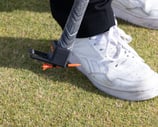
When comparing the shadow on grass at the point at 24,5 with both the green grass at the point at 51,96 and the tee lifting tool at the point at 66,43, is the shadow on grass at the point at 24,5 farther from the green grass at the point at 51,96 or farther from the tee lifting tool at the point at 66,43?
the tee lifting tool at the point at 66,43

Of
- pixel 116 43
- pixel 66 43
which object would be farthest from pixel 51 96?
pixel 116 43

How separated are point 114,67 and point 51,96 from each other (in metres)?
0.23

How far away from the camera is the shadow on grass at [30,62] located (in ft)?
4.45

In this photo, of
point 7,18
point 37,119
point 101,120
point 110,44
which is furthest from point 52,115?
point 7,18

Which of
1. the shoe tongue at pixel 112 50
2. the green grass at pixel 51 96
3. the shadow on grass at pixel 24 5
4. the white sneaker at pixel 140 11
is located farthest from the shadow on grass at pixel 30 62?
the white sneaker at pixel 140 11

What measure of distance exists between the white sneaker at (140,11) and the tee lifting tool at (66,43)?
464 millimetres

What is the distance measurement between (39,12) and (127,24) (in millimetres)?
381

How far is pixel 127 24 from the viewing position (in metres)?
1.68

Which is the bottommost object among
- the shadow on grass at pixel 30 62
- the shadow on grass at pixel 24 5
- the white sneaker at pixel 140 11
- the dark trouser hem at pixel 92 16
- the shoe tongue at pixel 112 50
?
the shadow on grass at pixel 24 5

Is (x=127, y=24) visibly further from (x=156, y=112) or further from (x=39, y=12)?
(x=156, y=112)

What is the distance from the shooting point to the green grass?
3.97 feet

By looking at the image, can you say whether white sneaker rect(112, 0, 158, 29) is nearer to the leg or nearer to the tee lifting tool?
the leg

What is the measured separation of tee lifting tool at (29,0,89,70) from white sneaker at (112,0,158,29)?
1.52 feet

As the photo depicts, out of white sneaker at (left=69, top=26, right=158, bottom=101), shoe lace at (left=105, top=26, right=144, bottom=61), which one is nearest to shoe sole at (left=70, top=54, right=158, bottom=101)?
white sneaker at (left=69, top=26, right=158, bottom=101)
